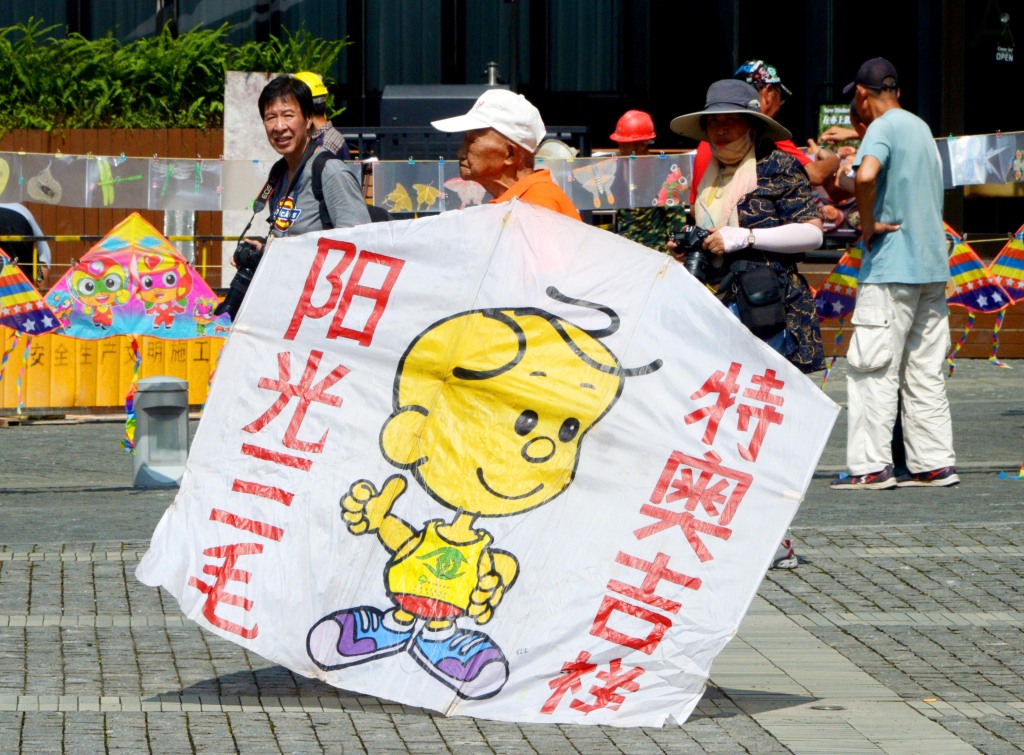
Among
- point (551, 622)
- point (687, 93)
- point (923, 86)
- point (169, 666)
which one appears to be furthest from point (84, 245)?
point (551, 622)

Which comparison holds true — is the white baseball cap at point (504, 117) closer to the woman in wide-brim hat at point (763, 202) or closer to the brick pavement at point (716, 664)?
the woman in wide-brim hat at point (763, 202)

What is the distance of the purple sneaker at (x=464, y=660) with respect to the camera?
16.4 ft

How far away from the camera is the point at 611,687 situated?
4961 millimetres

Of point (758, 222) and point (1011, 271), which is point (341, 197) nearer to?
point (758, 222)

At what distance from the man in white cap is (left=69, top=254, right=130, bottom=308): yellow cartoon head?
581cm

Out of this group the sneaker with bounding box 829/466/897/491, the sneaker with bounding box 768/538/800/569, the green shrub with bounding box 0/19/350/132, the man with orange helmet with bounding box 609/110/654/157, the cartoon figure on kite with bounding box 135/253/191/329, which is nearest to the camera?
the sneaker with bounding box 768/538/800/569

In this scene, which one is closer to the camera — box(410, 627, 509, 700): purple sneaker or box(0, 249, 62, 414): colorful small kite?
box(410, 627, 509, 700): purple sneaker

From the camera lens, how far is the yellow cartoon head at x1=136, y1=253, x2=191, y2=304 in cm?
1098

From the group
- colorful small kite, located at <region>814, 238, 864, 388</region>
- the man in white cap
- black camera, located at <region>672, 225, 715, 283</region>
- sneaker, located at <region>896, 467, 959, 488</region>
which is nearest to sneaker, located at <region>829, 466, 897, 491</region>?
sneaker, located at <region>896, 467, 959, 488</region>

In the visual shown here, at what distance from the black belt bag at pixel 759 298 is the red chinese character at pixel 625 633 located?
211cm

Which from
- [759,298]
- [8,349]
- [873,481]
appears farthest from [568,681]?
[8,349]

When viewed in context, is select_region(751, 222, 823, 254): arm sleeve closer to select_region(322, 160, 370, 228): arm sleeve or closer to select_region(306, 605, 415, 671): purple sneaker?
select_region(322, 160, 370, 228): arm sleeve

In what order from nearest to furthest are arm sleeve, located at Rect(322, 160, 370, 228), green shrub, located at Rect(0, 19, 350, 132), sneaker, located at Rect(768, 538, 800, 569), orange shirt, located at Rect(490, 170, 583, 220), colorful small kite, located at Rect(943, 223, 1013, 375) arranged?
orange shirt, located at Rect(490, 170, 583, 220), arm sleeve, located at Rect(322, 160, 370, 228), sneaker, located at Rect(768, 538, 800, 569), colorful small kite, located at Rect(943, 223, 1013, 375), green shrub, located at Rect(0, 19, 350, 132)

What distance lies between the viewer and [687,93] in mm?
19359
